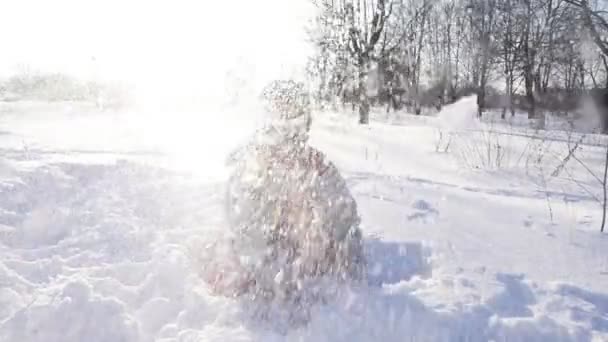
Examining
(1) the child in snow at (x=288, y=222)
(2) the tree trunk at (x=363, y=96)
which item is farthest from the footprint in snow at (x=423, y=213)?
(2) the tree trunk at (x=363, y=96)

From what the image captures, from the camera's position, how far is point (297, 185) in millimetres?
3018

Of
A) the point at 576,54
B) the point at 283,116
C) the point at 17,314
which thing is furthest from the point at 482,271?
the point at 576,54

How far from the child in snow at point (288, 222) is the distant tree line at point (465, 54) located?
6.29 meters

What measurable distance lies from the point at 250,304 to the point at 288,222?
51 centimetres

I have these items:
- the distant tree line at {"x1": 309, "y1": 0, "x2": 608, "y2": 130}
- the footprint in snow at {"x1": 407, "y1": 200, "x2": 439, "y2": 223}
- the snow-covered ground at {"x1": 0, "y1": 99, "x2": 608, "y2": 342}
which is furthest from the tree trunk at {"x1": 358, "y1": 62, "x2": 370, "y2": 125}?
the footprint in snow at {"x1": 407, "y1": 200, "x2": 439, "y2": 223}

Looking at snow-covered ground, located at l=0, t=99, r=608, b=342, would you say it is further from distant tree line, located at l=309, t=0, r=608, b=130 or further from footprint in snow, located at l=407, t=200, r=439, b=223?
distant tree line, located at l=309, t=0, r=608, b=130

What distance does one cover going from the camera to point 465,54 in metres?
33.1

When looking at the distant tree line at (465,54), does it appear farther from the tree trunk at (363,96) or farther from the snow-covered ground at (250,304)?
the snow-covered ground at (250,304)

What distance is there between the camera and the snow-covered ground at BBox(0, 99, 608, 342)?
2641 millimetres

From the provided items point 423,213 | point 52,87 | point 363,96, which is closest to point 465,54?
point 363,96

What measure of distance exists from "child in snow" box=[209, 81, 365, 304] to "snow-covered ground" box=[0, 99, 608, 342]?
0.52ft

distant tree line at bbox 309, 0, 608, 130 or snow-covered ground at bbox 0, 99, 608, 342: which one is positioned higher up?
distant tree line at bbox 309, 0, 608, 130

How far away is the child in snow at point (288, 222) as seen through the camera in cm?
285

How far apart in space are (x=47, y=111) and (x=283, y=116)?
47.3 ft
